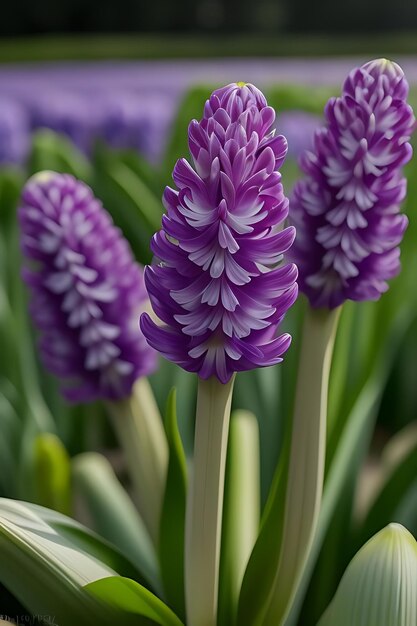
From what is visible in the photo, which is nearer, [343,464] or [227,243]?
[227,243]

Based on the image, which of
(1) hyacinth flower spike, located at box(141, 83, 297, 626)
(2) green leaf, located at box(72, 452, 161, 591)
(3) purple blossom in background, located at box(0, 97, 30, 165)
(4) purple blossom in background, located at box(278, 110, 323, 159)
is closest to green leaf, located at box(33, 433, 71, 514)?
(2) green leaf, located at box(72, 452, 161, 591)

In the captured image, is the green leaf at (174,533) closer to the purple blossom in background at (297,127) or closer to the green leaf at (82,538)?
the green leaf at (82,538)

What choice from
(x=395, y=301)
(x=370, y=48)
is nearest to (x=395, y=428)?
(x=395, y=301)

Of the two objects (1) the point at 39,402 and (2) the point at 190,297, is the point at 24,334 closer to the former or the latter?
(1) the point at 39,402

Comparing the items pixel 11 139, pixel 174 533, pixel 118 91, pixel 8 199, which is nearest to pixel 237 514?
pixel 174 533

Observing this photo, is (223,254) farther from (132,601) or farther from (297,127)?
(297,127)

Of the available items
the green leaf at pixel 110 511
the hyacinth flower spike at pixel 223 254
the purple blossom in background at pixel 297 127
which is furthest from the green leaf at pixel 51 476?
the purple blossom in background at pixel 297 127

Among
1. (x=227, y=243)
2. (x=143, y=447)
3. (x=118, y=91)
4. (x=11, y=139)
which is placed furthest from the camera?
(x=118, y=91)
